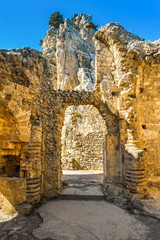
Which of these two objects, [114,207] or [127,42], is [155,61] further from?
[114,207]

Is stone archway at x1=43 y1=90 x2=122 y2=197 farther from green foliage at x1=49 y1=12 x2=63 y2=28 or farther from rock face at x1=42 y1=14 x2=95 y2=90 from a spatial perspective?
green foliage at x1=49 y1=12 x2=63 y2=28

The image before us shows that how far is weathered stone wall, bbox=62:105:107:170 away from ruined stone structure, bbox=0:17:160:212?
6327mm

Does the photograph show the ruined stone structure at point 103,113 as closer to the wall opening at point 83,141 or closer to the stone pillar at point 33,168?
the stone pillar at point 33,168

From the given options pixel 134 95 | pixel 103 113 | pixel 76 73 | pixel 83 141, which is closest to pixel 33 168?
pixel 103 113

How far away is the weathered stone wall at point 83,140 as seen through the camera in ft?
40.7

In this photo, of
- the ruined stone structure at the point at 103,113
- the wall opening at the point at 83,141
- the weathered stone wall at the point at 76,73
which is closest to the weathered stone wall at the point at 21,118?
the ruined stone structure at the point at 103,113

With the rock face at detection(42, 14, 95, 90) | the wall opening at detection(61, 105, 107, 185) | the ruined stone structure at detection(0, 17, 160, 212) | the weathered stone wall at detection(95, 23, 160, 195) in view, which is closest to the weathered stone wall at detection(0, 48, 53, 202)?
the ruined stone structure at detection(0, 17, 160, 212)

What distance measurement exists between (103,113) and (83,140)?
6.88 meters

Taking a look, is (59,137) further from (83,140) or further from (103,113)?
(83,140)

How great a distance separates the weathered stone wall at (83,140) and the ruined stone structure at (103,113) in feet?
20.8

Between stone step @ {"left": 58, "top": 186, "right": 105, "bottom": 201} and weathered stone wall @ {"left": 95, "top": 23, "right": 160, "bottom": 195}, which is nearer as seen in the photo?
stone step @ {"left": 58, "top": 186, "right": 105, "bottom": 201}

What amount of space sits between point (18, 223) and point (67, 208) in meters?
1.54

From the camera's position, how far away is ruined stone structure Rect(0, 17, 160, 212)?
4.14m

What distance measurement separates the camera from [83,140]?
42.7 ft
